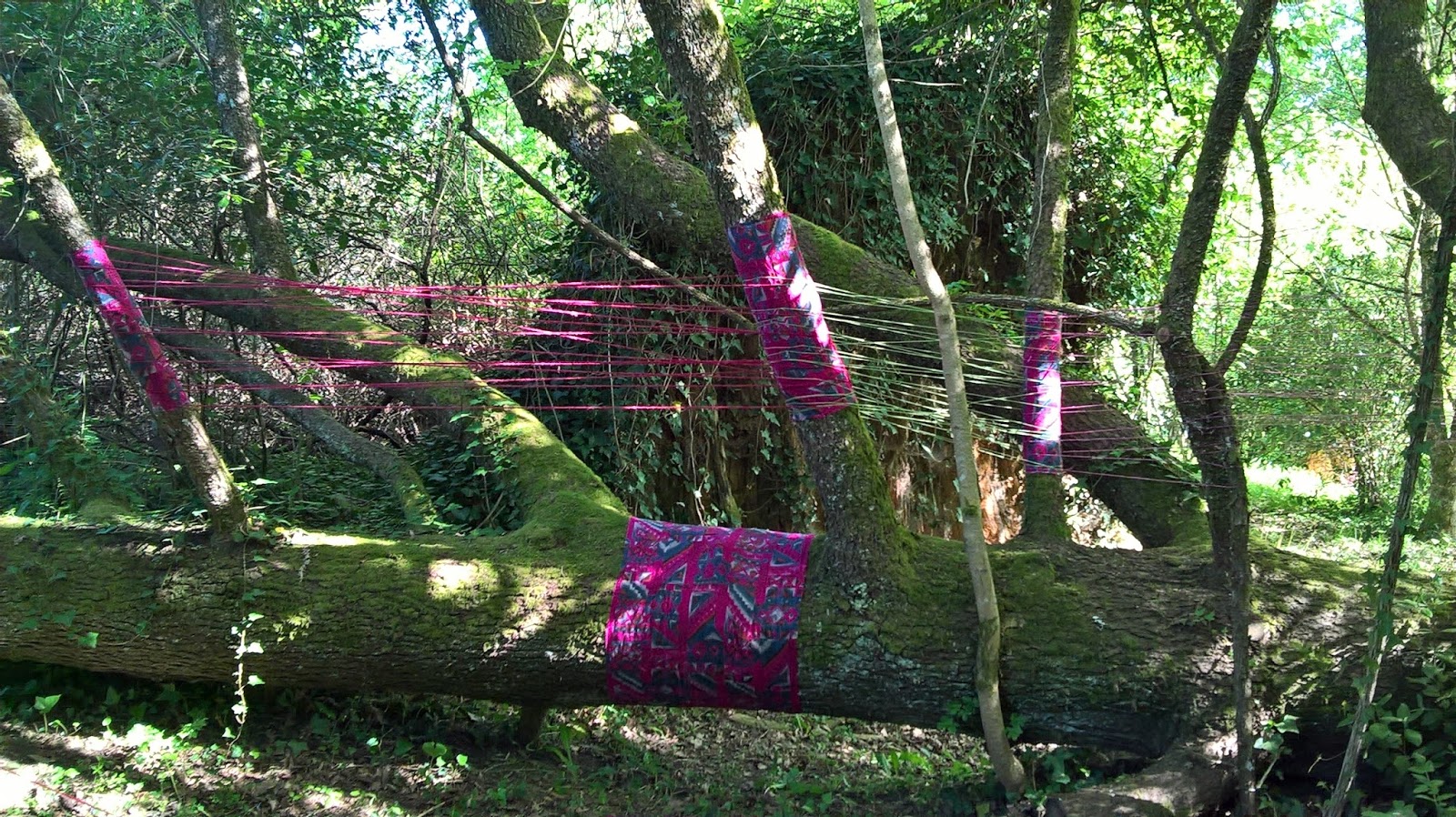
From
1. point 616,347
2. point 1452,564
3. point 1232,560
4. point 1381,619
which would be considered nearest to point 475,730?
point 616,347

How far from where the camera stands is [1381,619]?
2166 millimetres

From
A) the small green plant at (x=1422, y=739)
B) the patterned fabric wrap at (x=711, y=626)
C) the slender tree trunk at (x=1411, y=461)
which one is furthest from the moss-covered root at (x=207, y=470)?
the small green plant at (x=1422, y=739)

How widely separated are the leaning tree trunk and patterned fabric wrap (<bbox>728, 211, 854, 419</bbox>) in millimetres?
583

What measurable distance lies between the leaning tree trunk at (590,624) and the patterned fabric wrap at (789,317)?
1.91 feet

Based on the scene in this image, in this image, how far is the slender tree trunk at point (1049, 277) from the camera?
343 centimetres

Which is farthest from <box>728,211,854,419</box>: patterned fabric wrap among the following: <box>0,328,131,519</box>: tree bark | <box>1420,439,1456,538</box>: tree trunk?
<box>1420,439,1456,538</box>: tree trunk

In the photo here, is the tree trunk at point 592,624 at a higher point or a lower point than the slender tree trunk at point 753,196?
lower

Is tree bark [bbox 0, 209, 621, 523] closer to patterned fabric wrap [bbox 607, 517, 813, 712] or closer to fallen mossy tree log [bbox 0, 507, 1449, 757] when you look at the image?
fallen mossy tree log [bbox 0, 507, 1449, 757]

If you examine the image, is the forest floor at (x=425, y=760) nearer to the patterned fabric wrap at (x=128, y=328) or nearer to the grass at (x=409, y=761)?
the grass at (x=409, y=761)

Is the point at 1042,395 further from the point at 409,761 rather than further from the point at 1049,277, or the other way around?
the point at 409,761

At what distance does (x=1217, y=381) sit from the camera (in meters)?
2.54

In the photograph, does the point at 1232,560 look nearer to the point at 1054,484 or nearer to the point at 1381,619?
the point at 1381,619

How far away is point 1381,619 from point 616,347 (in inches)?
126

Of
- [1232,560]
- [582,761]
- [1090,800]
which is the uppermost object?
[1232,560]
